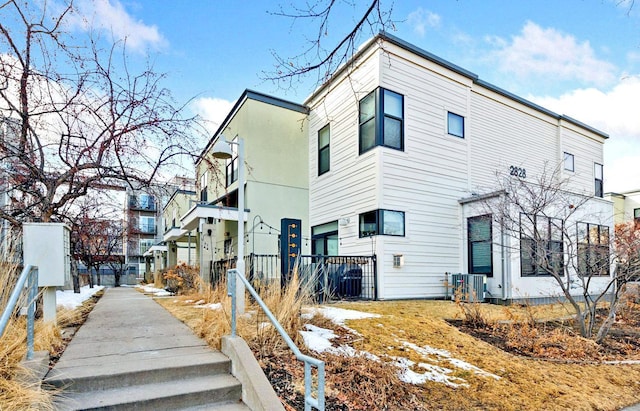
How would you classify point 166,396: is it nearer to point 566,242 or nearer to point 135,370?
point 135,370

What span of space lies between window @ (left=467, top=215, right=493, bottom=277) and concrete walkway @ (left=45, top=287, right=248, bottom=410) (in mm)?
8678

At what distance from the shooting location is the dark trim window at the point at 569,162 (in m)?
15.6

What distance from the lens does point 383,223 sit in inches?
405

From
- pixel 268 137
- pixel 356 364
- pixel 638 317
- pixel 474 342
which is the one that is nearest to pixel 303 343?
pixel 356 364

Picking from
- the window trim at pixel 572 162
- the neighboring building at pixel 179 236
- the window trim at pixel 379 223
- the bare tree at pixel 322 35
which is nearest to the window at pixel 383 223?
the window trim at pixel 379 223

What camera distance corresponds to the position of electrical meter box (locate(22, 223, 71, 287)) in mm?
4594

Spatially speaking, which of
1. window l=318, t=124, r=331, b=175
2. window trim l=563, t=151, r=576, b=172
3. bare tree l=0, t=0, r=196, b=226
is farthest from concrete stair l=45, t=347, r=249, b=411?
window trim l=563, t=151, r=576, b=172

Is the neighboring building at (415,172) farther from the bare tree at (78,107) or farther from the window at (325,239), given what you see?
the bare tree at (78,107)

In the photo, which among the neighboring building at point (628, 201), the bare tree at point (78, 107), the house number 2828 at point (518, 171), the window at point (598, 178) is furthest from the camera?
the neighboring building at point (628, 201)

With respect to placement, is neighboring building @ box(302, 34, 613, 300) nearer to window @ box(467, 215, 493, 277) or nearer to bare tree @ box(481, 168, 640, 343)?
window @ box(467, 215, 493, 277)

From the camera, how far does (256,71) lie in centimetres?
452

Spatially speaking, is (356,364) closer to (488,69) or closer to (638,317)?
(488,69)

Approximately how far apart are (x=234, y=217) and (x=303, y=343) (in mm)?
9532

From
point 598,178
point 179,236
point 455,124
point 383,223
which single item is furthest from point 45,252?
point 598,178
